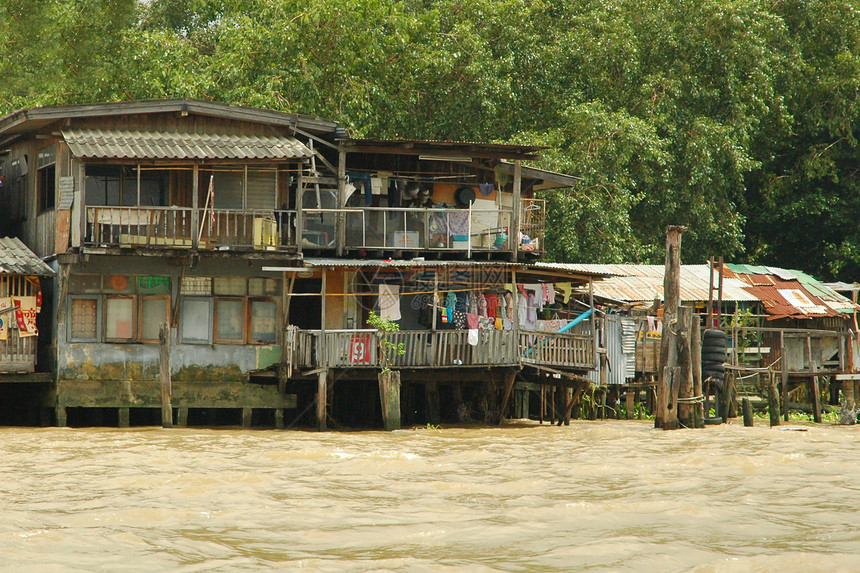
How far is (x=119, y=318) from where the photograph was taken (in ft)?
71.7

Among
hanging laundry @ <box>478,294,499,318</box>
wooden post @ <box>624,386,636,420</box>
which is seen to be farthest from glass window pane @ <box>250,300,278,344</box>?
wooden post @ <box>624,386,636,420</box>

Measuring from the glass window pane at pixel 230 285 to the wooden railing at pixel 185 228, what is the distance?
921mm

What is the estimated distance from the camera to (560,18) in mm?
36062

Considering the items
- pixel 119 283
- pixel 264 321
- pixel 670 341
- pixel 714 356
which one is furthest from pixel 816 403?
pixel 119 283

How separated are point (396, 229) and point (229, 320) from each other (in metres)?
3.86

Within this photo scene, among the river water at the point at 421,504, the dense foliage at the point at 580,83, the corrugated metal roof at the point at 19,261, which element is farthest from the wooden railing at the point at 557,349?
the corrugated metal roof at the point at 19,261

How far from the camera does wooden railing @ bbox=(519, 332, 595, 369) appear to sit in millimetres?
21734

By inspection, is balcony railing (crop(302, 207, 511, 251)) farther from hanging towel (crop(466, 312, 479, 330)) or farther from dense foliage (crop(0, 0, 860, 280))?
dense foliage (crop(0, 0, 860, 280))

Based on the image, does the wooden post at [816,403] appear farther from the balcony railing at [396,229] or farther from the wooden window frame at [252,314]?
the wooden window frame at [252,314]

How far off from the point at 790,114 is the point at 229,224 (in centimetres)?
2204

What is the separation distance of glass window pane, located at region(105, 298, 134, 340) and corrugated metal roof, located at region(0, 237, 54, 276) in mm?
1289

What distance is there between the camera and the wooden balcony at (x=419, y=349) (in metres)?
21.0

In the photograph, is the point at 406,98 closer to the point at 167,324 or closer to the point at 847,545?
the point at 167,324

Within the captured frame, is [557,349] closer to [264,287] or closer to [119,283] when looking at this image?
[264,287]
